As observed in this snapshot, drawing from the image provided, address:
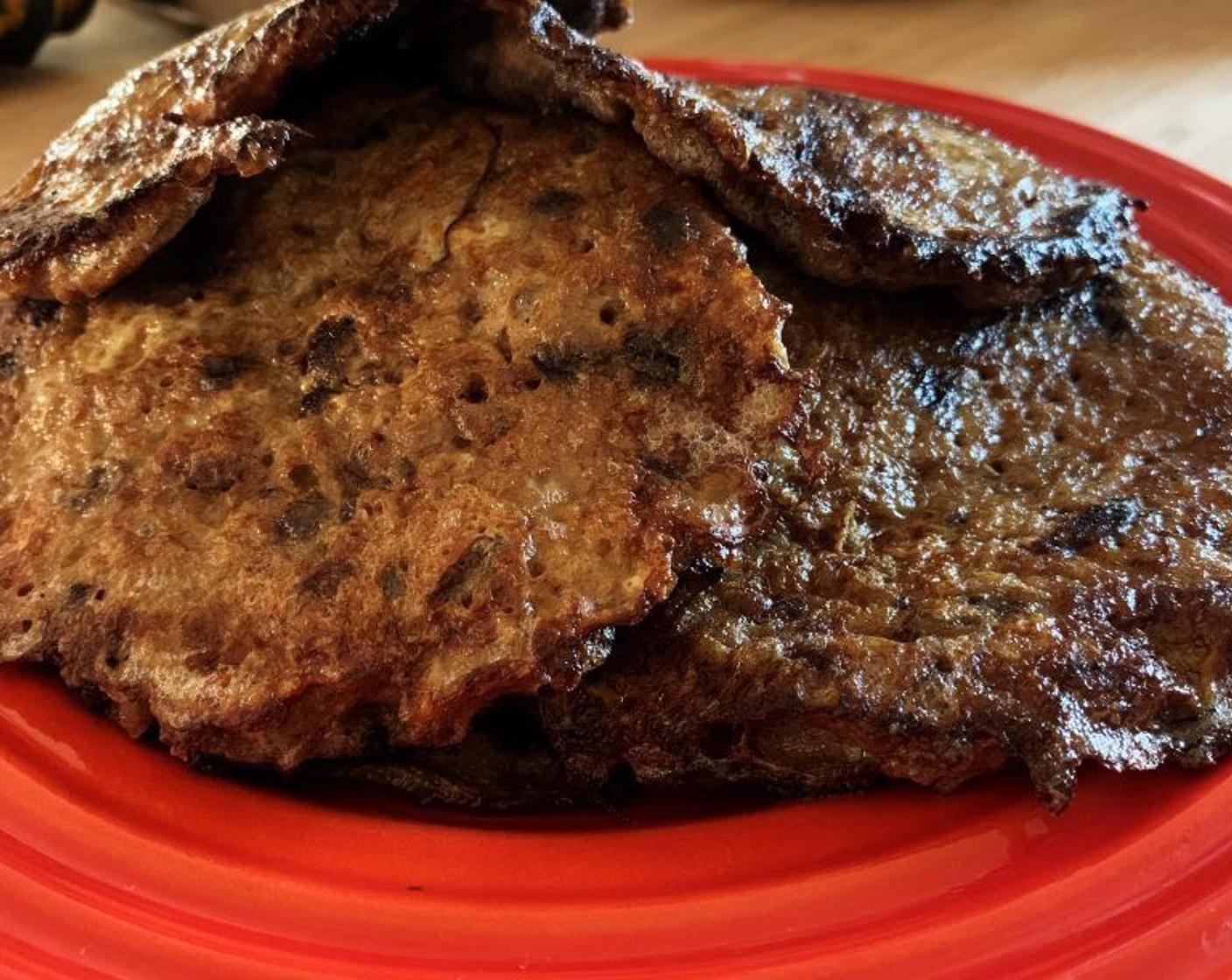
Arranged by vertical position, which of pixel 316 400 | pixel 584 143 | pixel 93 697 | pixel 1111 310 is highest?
pixel 584 143

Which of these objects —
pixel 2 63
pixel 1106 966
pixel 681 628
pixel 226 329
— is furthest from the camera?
pixel 2 63

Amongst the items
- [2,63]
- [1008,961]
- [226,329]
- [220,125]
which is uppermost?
[220,125]

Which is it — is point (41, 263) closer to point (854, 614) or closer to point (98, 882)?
point (98, 882)

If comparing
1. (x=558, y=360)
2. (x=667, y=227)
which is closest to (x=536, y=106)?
(x=667, y=227)

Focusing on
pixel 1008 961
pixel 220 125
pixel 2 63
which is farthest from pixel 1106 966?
pixel 2 63

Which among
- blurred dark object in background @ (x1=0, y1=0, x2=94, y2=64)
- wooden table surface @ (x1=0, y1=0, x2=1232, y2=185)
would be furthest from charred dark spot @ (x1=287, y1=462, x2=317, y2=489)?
blurred dark object in background @ (x1=0, y1=0, x2=94, y2=64)

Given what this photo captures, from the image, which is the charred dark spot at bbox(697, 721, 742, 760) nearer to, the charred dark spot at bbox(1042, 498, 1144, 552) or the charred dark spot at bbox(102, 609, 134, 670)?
the charred dark spot at bbox(1042, 498, 1144, 552)

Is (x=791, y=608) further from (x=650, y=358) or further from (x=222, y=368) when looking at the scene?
(x=222, y=368)
